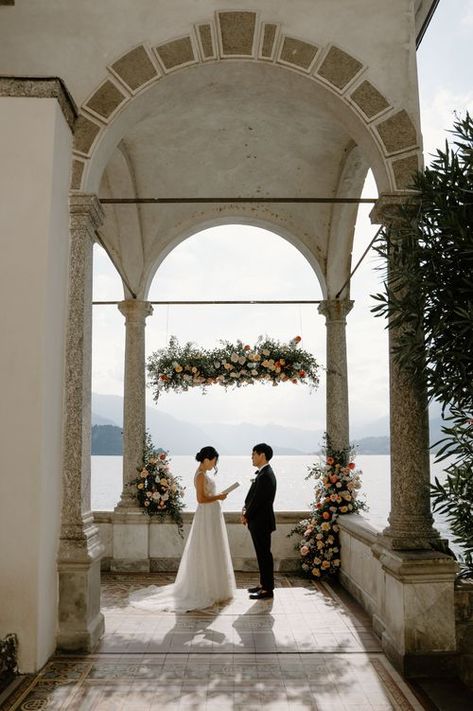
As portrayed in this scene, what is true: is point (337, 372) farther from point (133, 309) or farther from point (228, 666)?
point (228, 666)

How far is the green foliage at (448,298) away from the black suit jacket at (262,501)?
9.58 feet

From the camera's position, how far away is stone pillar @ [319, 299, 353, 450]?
976 centimetres

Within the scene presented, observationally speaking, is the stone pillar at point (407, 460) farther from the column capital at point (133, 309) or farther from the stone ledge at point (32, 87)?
the column capital at point (133, 309)

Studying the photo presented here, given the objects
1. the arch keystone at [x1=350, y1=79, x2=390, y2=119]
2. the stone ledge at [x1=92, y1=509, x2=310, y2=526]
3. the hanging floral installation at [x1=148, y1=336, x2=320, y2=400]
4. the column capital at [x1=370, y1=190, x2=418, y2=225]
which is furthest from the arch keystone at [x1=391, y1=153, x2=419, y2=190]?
the stone ledge at [x1=92, y1=509, x2=310, y2=526]

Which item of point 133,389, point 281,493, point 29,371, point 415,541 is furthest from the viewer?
point 281,493

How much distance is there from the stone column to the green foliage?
18.7 ft

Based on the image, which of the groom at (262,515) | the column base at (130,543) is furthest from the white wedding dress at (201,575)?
the column base at (130,543)

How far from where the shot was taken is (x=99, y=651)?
572 cm

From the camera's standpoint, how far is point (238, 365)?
9.54 meters

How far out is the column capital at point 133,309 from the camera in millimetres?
10297

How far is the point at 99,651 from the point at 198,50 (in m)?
5.29

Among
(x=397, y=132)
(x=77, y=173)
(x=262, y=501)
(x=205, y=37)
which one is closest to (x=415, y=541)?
(x=262, y=501)

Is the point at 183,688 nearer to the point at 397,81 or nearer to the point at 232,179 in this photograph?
the point at 397,81

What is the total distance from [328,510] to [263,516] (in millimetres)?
1521
